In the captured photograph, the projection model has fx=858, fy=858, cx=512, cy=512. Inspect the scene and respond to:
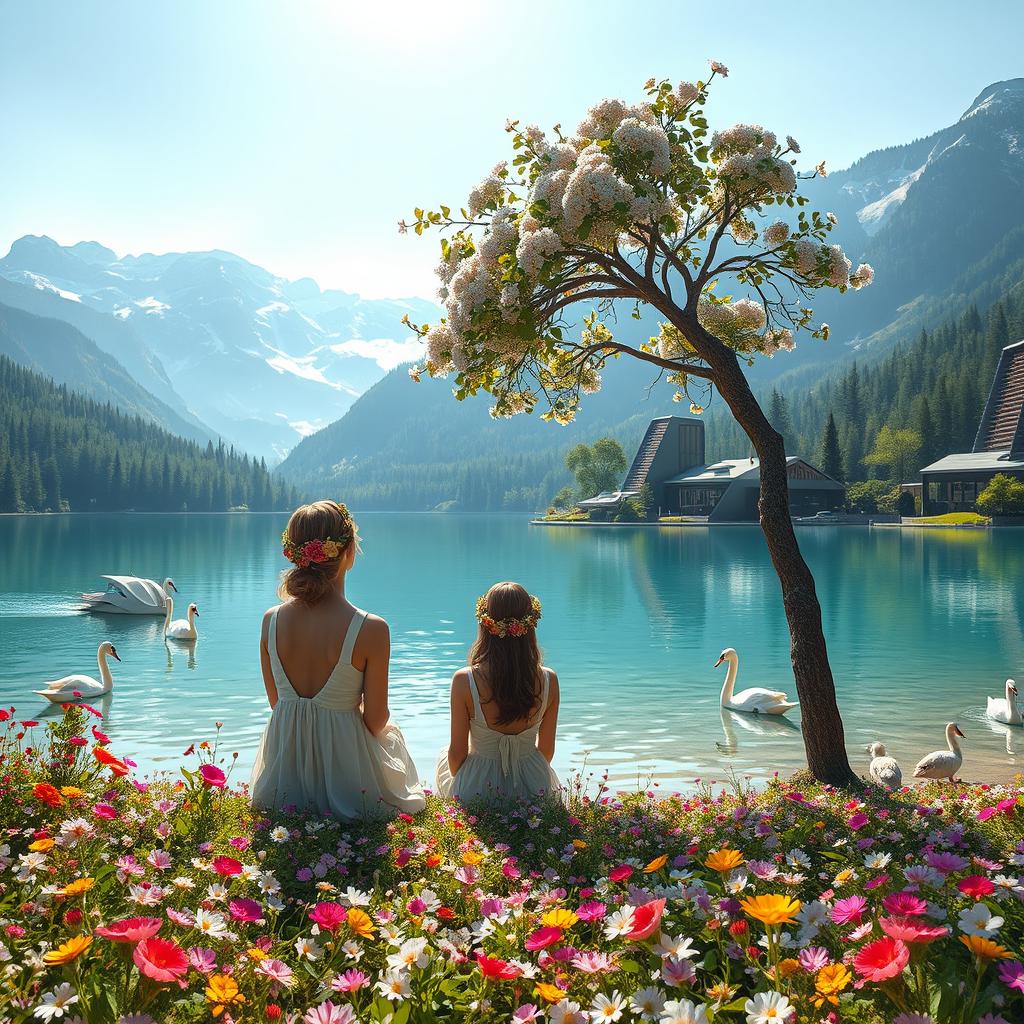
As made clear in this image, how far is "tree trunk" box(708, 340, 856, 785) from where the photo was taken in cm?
670

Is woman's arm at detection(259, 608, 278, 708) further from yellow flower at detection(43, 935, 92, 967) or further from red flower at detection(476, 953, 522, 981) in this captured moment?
red flower at detection(476, 953, 522, 981)

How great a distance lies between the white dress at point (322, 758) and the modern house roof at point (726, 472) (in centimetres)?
8267

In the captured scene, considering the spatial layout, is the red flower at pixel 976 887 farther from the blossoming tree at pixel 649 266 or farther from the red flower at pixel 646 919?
the blossoming tree at pixel 649 266

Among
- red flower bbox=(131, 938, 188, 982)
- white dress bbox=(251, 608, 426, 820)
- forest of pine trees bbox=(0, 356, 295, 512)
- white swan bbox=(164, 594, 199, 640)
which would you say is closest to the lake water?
white swan bbox=(164, 594, 199, 640)

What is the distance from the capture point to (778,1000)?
2.02 metres

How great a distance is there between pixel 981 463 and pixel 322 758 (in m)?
74.6

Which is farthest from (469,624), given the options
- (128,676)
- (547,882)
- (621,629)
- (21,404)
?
(21,404)

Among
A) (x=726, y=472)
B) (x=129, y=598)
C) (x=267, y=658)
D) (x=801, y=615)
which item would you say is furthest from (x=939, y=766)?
(x=726, y=472)

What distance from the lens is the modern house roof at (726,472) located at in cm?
8688

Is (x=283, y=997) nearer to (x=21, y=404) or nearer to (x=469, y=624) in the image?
(x=469, y=624)

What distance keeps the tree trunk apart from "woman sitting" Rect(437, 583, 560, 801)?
220 cm

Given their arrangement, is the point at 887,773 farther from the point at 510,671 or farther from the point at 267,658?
the point at 267,658

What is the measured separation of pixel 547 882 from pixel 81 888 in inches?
73.0

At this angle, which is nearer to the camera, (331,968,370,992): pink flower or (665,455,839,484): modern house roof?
(331,968,370,992): pink flower
